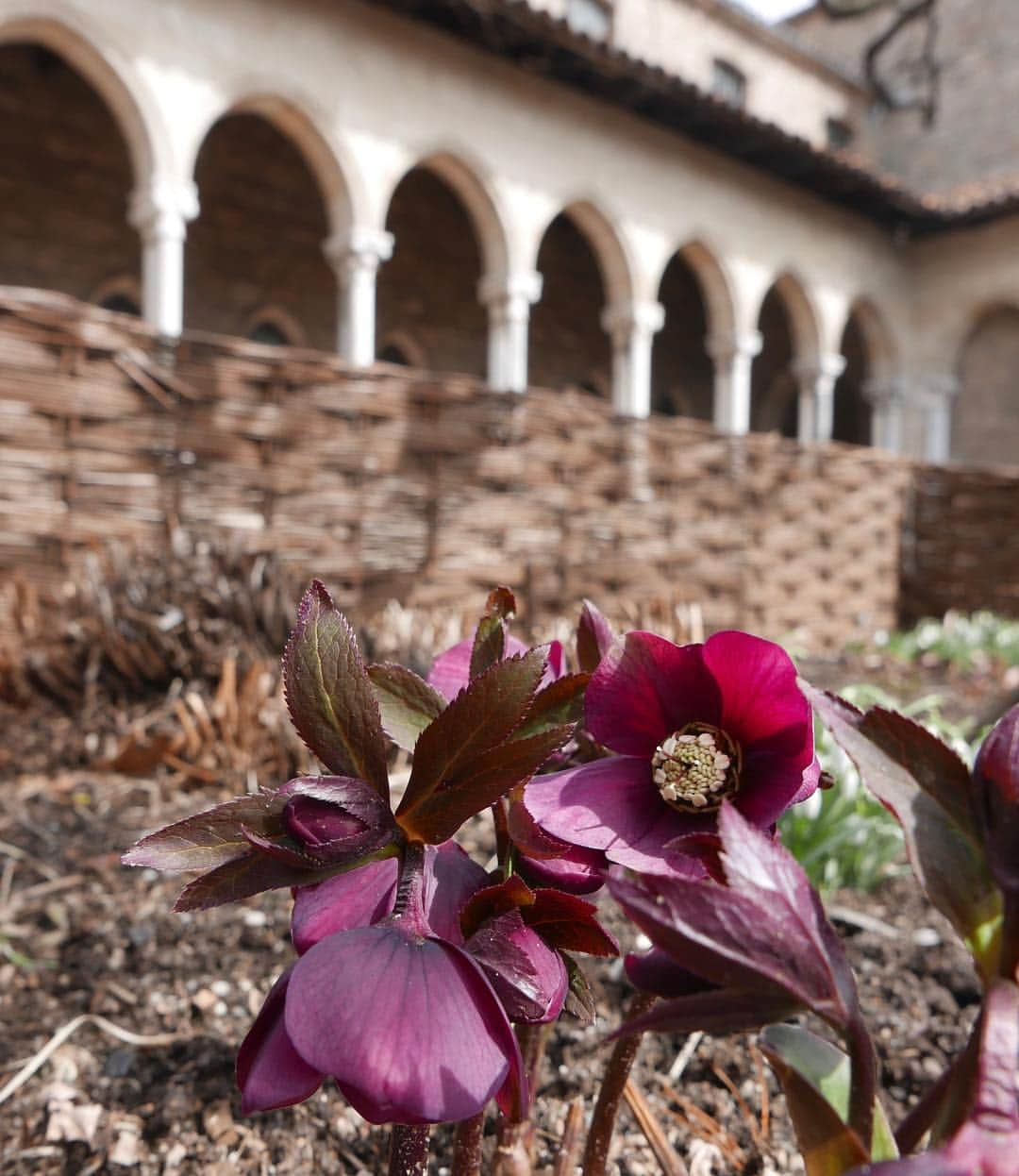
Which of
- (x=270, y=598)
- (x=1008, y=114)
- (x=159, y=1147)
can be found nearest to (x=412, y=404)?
(x=270, y=598)

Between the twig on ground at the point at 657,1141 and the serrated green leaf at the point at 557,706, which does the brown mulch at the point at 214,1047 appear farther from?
the serrated green leaf at the point at 557,706

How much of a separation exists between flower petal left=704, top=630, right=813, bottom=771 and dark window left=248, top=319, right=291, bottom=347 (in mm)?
12681

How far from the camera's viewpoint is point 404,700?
47 cm

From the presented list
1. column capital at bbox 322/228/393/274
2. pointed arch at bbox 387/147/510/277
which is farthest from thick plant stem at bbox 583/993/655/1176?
pointed arch at bbox 387/147/510/277

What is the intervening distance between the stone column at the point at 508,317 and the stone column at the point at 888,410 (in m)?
6.64

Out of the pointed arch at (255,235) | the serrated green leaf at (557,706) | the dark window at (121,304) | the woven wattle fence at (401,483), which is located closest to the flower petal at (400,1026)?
the serrated green leaf at (557,706)

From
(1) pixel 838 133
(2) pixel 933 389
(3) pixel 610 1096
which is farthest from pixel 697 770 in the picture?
(1) pixel 838 133

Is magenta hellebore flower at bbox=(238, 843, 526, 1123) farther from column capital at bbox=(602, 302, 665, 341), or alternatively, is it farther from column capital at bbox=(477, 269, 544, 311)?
Result: column capital at bbox=(602, 302, 665, 341)

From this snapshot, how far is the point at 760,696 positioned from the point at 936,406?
623 inches

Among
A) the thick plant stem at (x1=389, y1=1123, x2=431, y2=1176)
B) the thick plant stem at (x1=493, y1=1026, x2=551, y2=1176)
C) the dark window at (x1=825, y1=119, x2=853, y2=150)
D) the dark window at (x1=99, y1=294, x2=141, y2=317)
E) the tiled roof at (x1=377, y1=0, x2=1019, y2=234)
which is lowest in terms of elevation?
the thick plant stem at (x1=493, y1=1026, x2=551, y2=1176)

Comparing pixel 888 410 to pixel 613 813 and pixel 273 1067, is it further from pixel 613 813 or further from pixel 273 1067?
pixel 273 1067

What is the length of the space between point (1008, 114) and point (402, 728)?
1893 centimetres

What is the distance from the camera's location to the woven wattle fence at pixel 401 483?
3.66 meters

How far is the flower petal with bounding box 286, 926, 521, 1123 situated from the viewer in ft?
1.09
